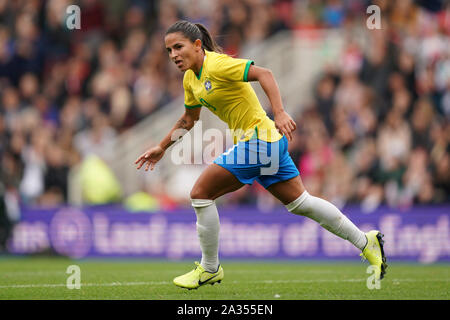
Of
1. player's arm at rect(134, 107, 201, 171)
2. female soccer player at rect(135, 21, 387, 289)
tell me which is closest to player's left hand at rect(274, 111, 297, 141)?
female soccer player at rect(135, 21, 387, 289)

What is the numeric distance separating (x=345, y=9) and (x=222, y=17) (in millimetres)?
2480

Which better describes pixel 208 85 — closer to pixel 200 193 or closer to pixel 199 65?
pixel 199 65

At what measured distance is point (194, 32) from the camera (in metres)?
7.55

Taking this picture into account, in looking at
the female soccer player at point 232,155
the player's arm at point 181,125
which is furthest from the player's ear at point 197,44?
the player's arm at point 181,125

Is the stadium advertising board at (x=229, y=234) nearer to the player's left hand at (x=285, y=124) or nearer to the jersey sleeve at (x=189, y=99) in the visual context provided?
the jersey sleeve at (x=189, y=99)

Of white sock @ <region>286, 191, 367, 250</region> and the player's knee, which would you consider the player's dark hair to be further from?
white sock @ <region>286, 191, 367, 250</region>

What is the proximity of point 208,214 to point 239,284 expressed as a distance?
1.20 m

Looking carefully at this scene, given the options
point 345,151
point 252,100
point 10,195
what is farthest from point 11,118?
point 252,100

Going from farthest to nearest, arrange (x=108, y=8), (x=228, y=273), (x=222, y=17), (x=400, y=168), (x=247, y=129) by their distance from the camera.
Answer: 1. (x=108, y=8)
2. (x=222, y=17)
3. (x=400, y=168)
4. (x=228, y=273)
5. (x=247, y=129)

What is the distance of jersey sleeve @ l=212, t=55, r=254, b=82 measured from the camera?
724 cm

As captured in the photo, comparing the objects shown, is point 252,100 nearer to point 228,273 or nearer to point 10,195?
point 228,273

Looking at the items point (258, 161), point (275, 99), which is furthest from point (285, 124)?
point (258, 161)

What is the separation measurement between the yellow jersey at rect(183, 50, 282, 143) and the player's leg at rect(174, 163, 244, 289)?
419mm

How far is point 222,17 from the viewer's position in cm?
1708
